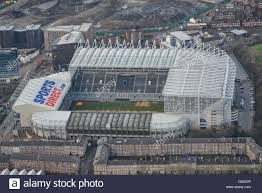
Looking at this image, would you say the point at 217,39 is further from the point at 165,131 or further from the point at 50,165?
the point at 50,165

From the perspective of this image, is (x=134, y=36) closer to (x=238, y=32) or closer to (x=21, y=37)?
(x=238, y=32)

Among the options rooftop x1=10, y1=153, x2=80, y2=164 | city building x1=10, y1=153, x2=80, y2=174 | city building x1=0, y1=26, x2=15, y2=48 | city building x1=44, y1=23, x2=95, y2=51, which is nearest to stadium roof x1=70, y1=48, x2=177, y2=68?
city building x1=44, y1=23, x2=95, y2=51

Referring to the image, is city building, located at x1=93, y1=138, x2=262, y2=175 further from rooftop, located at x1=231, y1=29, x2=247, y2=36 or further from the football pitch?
rooftop, located at x1=231, y1=29, x2=247, y2=36

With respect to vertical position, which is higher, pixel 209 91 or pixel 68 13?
A: pixel 209 91

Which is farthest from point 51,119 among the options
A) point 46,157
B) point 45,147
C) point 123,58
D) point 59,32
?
point 59,32

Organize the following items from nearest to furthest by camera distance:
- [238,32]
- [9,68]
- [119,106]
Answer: [119,106] → [9,68] → [238,32]

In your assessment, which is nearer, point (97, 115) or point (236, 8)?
point (97, 115)

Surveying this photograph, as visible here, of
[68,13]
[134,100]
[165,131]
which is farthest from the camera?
[68,13]

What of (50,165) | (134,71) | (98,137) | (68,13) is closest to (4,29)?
(68,13)

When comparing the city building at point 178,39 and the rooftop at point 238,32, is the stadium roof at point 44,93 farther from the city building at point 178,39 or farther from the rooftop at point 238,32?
the rooftop at point 238,32
